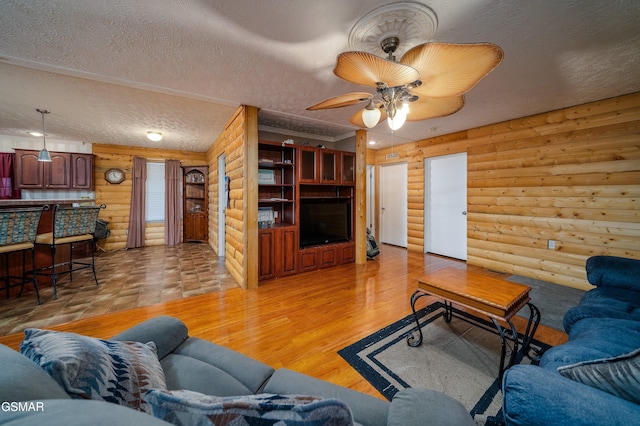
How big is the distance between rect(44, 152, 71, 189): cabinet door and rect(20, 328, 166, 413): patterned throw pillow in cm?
636

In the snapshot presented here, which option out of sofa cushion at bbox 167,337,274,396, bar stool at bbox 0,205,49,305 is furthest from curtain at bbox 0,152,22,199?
sofa cushion at bbox 167,337,274,396

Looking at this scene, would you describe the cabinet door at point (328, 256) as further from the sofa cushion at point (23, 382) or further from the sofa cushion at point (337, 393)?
the sofa cushion at point (23, 382)

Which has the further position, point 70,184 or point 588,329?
point 70,184

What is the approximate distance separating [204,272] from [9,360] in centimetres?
380

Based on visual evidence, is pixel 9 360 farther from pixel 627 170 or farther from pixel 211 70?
pixel 627 170

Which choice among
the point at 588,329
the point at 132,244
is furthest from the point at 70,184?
the point at 588,329

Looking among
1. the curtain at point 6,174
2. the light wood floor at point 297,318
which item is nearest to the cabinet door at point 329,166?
the light wood floor at point 297,318

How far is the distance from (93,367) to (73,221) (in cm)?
360

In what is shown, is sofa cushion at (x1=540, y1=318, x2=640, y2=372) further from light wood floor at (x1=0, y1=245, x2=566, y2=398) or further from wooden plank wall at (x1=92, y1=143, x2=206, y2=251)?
wooden plank wall at (x1=92, y1=143, x2=206, y2=251)

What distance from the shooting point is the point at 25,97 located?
10.1 ft

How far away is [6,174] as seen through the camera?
15.8 feet

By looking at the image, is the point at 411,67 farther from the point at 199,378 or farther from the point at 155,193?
the point at 155,193

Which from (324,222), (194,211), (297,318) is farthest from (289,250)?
(194,211)

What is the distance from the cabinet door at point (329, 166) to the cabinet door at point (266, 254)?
1.33 m
